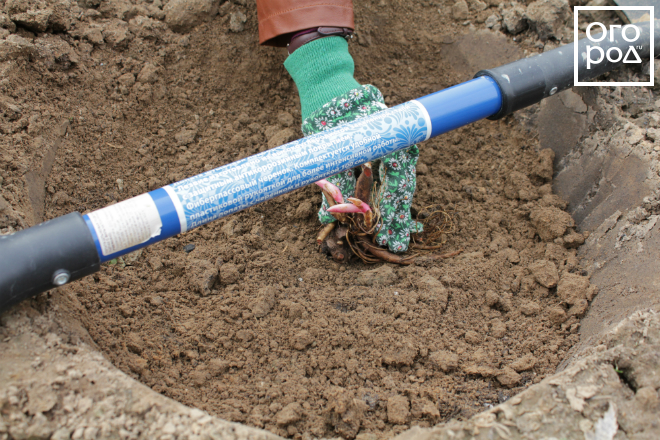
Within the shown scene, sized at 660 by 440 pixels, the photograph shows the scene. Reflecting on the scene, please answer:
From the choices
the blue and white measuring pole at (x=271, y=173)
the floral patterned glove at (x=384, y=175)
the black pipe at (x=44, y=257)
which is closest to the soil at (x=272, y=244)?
the floral patterned glove at (x=384, y=175)

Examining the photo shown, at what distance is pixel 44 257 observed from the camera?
3.59 ft

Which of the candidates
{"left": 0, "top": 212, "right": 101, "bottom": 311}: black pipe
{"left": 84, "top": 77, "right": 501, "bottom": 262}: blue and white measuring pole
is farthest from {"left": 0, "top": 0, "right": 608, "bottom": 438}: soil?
{"left": 84, "top": 77, "right": 501, "bottom": 262}: blue and white measuring pole

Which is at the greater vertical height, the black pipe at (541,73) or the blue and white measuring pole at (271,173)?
the black pipe at (541,73)

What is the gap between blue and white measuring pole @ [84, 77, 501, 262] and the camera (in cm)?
120

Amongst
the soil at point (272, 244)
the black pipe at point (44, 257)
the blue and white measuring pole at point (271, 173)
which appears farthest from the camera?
the soil at point (272, 244)

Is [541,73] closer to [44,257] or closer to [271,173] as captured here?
[271,173]

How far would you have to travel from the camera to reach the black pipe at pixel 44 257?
3.51 ft

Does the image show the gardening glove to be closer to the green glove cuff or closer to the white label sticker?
the green glove cuff

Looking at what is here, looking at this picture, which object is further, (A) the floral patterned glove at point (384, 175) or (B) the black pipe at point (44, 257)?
(A) the floral patterned glove at point (384, 175)

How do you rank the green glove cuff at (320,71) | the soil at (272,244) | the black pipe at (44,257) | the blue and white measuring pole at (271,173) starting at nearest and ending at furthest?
1. the black pipe at (44,257)
2. the blue and white measuring pole at (271,173)
3. the soil at (272,244)
4. the green glove cuff at (320,71)

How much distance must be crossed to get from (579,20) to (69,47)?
2.32 metres

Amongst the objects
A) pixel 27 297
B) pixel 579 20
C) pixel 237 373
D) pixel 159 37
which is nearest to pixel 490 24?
pixel 579 20

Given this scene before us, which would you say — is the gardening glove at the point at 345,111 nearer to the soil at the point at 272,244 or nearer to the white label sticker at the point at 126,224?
the soil at the point at 272,244

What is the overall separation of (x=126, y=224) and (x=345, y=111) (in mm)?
891
